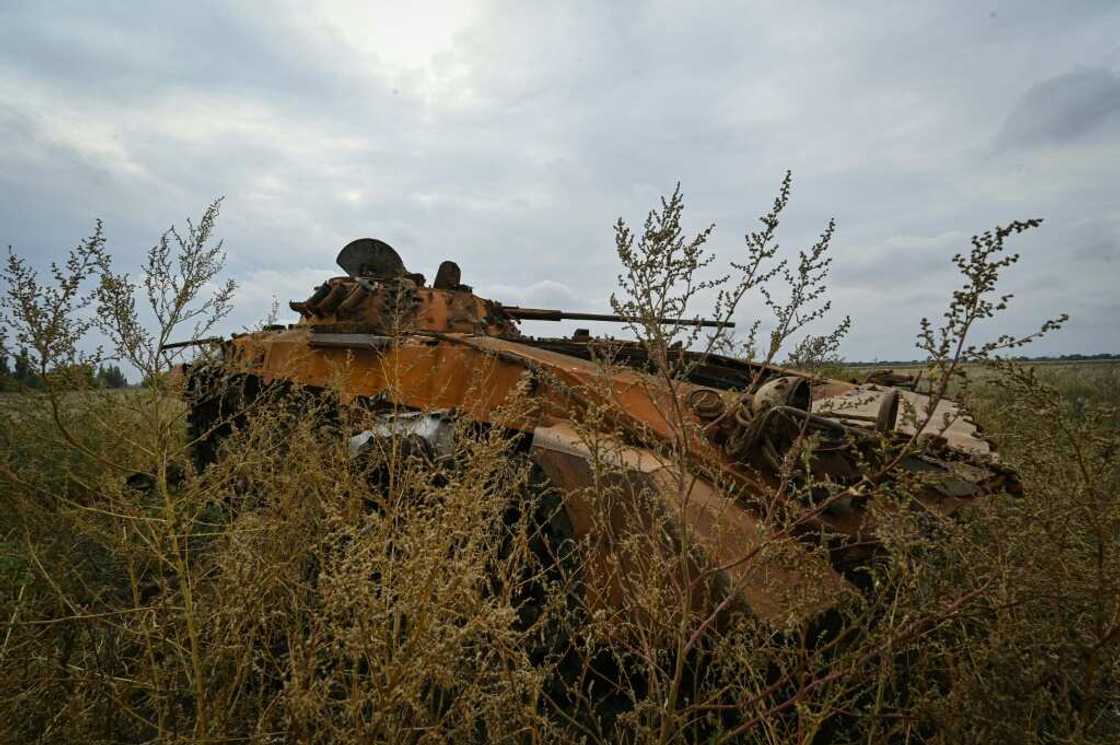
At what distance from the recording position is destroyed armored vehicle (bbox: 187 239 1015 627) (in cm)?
210

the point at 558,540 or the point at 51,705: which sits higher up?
the point at 558,540

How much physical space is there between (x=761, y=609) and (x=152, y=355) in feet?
7.97

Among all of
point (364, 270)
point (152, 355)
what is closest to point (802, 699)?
point (152, 355)

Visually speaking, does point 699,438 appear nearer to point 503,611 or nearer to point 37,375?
point 503,611

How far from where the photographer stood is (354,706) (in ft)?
5.05

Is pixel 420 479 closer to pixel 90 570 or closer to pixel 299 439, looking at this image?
pixel 299 439

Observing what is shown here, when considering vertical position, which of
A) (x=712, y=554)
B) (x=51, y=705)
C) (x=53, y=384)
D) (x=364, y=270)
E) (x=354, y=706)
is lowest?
(x=51, y=705)

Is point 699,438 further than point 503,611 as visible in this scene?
Yes

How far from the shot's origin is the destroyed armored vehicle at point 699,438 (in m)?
2.10

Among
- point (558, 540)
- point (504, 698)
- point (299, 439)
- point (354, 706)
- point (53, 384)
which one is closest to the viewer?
point (354, 706)

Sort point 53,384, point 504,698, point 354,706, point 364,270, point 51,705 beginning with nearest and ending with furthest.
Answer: point 354,706
point 504,698
point 51,705
point 53,384
point 364,270

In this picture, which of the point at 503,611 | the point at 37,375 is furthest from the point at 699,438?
the point at 37,375

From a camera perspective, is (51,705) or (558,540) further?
(558,540)

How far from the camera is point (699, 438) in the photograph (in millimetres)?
2408
